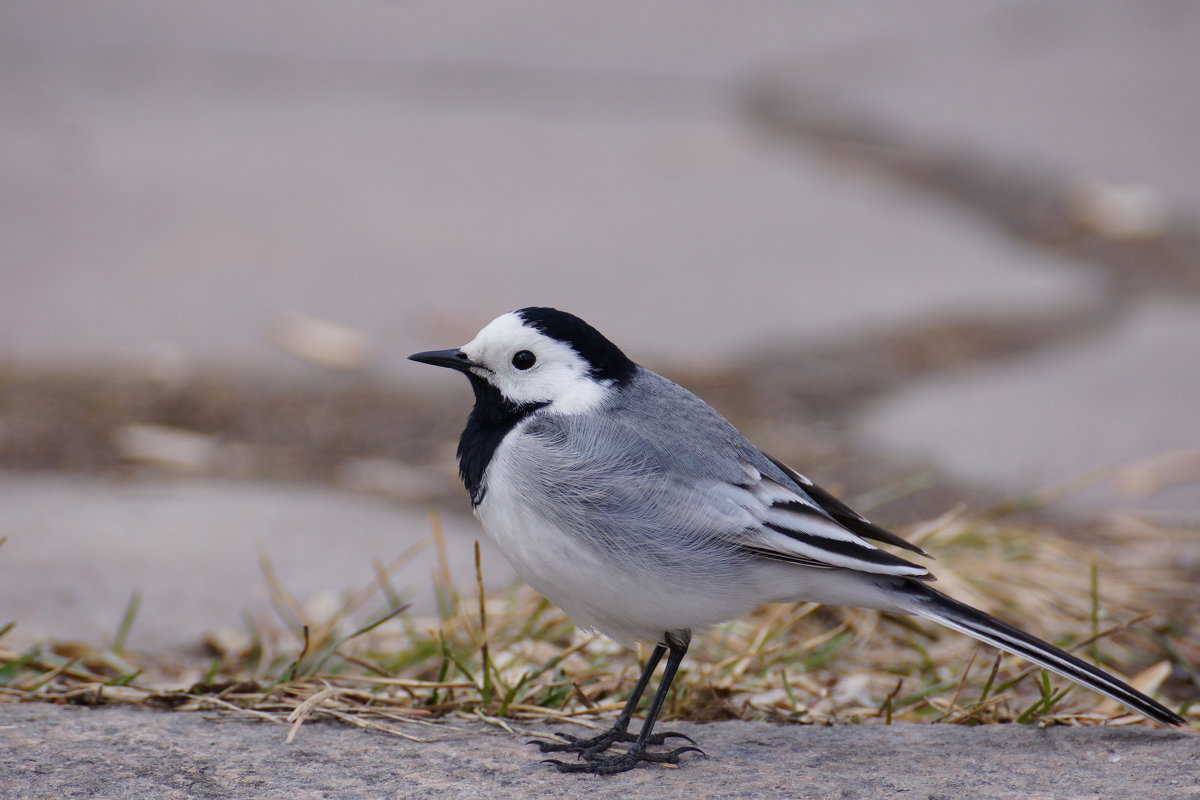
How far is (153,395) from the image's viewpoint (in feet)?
14.3

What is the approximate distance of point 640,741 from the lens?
254cm

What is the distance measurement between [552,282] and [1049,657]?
9.51 feet

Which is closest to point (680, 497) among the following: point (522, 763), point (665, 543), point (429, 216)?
point (665, 543)

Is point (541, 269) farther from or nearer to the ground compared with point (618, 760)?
farther from the ground

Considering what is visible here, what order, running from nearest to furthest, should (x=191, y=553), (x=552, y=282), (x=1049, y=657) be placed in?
(x=1049, y=657) < (x=191, y=553) < (x=552, y=282)

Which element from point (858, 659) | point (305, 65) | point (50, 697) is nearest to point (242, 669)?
point (50, 697)

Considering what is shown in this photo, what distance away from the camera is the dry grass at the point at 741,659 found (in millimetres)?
2695

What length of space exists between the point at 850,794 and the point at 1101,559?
161 centimetres

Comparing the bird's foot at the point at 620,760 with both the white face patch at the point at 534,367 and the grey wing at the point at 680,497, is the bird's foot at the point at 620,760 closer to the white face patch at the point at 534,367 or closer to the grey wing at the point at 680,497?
the grey wing at the point at 680,497

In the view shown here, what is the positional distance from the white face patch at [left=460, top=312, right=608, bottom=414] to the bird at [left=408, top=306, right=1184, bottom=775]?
63 mm

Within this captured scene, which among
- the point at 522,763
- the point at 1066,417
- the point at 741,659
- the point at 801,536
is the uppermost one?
the point at 1066,417

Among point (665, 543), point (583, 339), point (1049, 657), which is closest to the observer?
point (1049, 657)

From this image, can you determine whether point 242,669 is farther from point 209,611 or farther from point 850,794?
point 850,794

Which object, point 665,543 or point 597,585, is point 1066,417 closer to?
point 665,543
